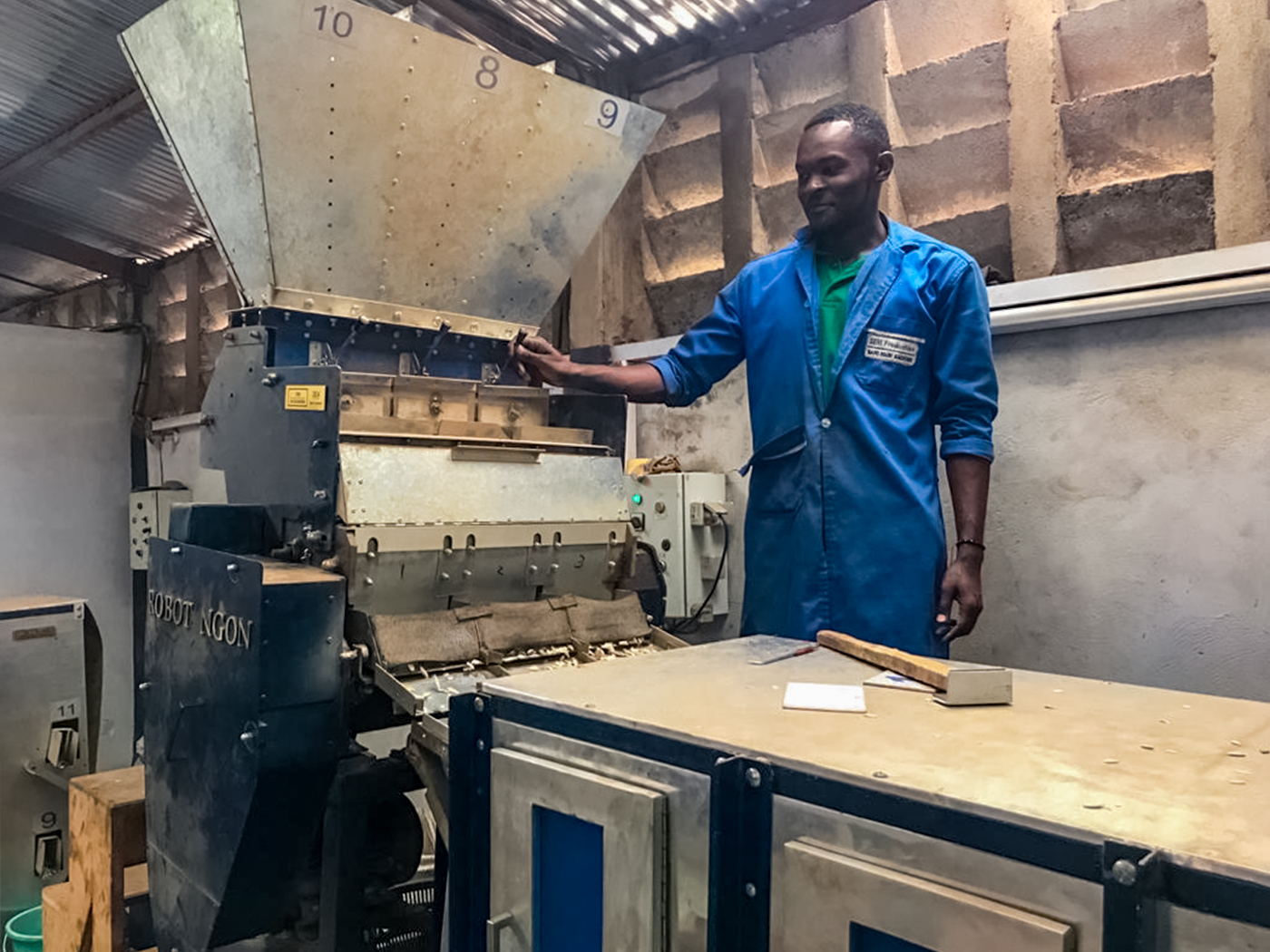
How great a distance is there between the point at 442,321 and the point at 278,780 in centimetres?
101

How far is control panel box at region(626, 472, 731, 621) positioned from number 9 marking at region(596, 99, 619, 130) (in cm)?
101

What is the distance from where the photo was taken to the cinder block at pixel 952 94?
241 centimetres

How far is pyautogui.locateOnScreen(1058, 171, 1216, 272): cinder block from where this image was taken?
2.12m

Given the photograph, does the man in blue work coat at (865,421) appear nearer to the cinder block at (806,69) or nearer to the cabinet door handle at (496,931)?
the cabinet door handle at (496,931)

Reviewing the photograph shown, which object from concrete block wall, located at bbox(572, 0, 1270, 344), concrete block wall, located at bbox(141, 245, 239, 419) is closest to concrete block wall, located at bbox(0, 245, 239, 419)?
concrete block wall, located at bbox(141, 245, 239, 419)

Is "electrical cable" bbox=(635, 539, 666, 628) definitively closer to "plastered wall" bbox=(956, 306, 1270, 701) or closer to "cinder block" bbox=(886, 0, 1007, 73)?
"plastered wall" bbox=(956, 306, 1270, 701)

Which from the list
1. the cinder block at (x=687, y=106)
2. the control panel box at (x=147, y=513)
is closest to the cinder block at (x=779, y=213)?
the cinder block at (x=687, y=106)

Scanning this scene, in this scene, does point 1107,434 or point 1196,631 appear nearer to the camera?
point 1196,631

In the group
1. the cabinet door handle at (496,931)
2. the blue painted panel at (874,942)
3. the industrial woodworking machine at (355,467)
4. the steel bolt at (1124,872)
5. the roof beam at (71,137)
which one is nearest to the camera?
the steel bolt at (1124,872)

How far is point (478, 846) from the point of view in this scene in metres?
1.27

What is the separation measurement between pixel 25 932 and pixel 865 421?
257 cm

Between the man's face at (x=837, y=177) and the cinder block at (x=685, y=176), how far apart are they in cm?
122

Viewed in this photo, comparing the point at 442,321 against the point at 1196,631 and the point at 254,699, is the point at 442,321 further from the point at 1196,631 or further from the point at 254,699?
the point at 1196,631

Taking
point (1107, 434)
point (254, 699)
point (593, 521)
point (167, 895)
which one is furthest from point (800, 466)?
point (167, 895)
